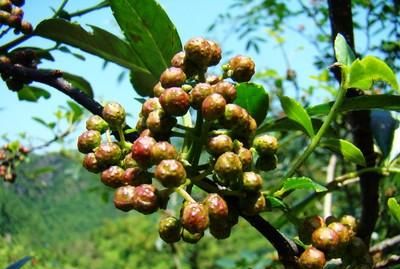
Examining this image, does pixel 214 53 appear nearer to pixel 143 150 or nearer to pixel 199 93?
pixel 199 93

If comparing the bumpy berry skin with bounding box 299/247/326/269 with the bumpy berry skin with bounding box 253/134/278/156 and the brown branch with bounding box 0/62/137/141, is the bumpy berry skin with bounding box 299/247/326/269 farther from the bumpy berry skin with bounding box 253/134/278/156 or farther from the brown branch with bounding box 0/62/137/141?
the brown branch with bounding box 0/62/137/141

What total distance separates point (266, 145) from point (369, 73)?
0.24m

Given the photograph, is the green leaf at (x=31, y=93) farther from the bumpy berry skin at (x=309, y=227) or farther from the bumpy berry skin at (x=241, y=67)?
the bumpy berry skin at (x=309, y=227)

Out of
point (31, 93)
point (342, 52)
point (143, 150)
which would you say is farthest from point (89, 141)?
point (31, 93)

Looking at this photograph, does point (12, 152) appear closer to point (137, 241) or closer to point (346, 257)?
point (346, 257)

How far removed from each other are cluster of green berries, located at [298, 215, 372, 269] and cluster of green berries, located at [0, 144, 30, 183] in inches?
89.2

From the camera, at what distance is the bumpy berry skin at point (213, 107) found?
2.80 feet

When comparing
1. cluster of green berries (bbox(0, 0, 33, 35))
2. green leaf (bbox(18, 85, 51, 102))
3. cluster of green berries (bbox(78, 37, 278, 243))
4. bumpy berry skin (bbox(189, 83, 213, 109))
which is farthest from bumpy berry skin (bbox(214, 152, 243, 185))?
green leaf (bbox(18, 85, 51, 102))

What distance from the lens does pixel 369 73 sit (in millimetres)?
1011

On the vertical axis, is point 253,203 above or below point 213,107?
below

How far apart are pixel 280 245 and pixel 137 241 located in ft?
101

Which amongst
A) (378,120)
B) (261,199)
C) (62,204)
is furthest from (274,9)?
(62,204)

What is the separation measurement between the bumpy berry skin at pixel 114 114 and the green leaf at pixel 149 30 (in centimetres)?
21

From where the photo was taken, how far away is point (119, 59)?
1.36 metres
